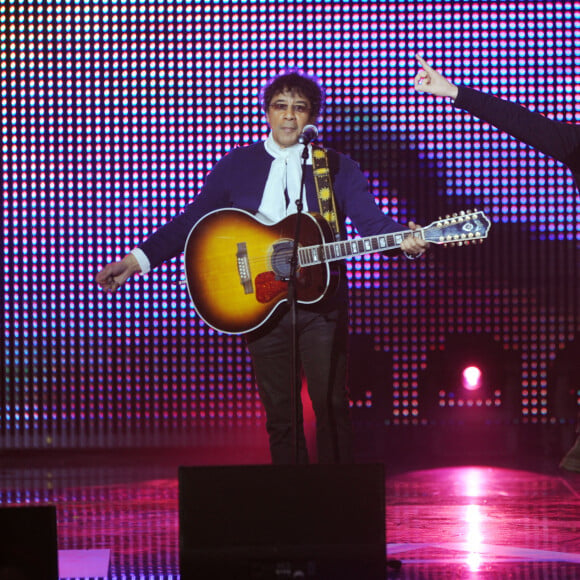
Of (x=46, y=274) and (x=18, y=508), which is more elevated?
(x=46, y=274)

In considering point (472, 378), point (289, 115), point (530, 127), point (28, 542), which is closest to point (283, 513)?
point (28, 542)

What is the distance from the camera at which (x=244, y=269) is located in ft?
11.9

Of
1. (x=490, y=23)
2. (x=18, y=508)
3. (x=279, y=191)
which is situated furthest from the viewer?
(x=490, y=23)

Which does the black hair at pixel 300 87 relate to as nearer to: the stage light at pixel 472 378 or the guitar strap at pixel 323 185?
the guitar strap at pixel 323 185

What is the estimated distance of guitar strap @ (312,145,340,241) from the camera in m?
3.54

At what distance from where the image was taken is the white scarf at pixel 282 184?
3.63 m

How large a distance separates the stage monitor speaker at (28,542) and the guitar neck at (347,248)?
134cm

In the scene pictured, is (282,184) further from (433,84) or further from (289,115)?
(433,84)

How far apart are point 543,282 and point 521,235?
0.35 m

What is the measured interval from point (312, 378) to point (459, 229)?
0.74 meters

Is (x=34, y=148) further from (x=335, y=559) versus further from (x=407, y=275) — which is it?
(x=335, y=559)

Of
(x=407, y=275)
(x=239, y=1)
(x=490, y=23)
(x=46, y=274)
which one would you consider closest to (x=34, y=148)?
(x=46, y=274)

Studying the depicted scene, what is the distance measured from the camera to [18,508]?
2.51m

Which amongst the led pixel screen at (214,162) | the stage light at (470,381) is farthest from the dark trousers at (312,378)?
the stage light at (470,381)
